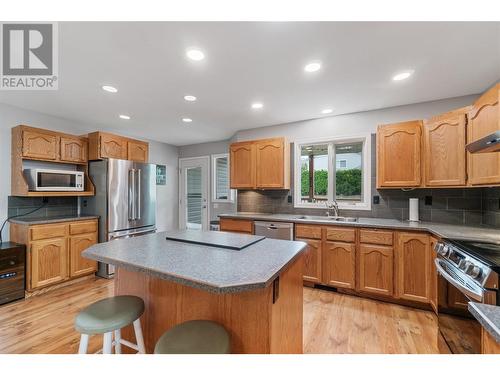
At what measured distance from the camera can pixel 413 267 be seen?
2.47 m

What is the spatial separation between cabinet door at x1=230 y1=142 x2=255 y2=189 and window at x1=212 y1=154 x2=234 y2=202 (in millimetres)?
1290

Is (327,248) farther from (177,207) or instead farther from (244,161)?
(177,207)

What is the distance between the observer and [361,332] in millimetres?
2111

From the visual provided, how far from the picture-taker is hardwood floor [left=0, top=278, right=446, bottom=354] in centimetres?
190

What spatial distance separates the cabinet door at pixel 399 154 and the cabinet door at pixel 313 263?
45.6 inches

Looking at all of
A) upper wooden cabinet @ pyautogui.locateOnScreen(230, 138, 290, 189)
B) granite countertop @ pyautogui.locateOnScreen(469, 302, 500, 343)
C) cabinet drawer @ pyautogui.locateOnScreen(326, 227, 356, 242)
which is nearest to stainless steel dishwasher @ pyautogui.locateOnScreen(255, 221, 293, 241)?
cabinet drawer @ pyautogui.locateOnScreen(326, 227, 356, 242)

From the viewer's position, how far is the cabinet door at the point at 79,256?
319 cm

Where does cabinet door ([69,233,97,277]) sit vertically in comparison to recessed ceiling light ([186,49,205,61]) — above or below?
below

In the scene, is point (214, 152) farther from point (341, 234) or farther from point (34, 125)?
point (341, 234)

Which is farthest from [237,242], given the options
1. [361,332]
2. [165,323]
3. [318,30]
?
[318,30]

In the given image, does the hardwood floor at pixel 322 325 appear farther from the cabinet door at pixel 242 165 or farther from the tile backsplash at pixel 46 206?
the cabinet door at pixel 242 165

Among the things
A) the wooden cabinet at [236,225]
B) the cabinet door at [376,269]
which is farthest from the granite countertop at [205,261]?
the wooden cabinet at [236,225]

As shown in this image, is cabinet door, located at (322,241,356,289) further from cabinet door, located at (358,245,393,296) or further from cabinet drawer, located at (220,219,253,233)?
cabinet drawer, located at (220,219,253,233)
